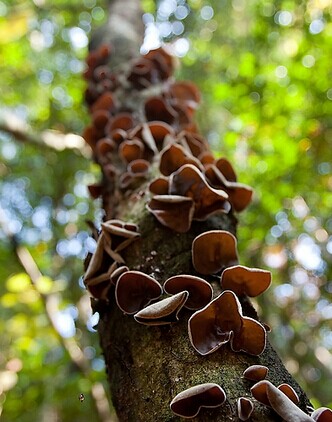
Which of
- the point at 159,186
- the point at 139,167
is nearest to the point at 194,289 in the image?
the point at 159,186

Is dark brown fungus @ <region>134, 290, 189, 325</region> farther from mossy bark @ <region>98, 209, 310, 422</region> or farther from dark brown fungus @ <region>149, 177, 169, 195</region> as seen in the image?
dark brown fungus @ <region>149, 177, 169, 195</region>

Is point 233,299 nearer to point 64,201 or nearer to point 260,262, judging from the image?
point 260,262

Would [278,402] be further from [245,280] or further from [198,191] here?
[198,191]

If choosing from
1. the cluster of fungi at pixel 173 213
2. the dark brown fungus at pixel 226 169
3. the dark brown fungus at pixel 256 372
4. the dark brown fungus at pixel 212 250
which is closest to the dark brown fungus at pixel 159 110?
the cluster of fungi at pixel 173 213

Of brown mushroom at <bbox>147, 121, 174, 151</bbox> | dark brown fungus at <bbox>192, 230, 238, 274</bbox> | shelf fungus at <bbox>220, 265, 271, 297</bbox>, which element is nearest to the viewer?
shelf fungus at <bbox>220, 265, 271, 297</bbox>

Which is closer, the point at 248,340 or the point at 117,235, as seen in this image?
the point at 248,340

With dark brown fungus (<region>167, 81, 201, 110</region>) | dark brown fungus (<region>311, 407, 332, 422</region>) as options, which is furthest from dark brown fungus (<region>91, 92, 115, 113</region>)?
dark brown fungus (<region>311, 407, 332, 422</region>)

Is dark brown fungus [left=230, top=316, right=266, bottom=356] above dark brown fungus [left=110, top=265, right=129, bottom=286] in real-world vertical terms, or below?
above
